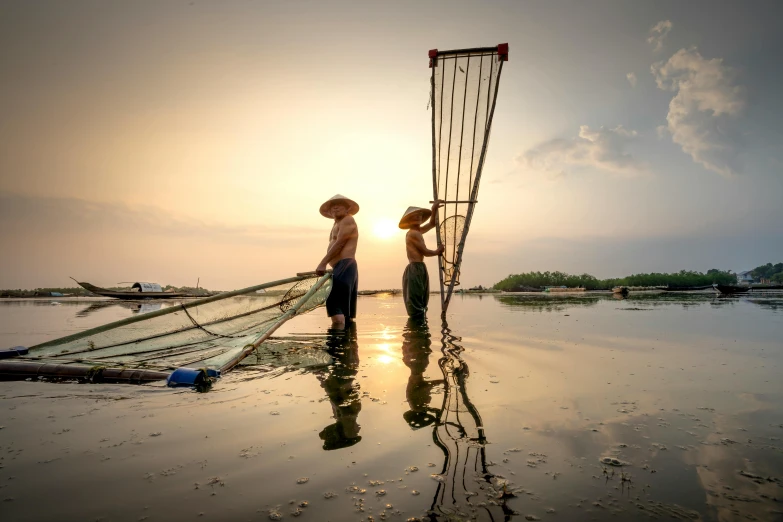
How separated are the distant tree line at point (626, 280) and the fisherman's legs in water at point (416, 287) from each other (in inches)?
1911

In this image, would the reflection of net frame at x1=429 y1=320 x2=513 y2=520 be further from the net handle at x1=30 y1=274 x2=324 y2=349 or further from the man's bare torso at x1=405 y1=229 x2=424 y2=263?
the man's bare torso at x1=405 y1=229 x2=424 y2=263

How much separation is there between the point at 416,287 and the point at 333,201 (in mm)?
3084

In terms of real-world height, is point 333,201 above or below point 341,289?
above

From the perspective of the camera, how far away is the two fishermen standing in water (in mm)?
8109

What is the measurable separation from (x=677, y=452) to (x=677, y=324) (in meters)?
8.03

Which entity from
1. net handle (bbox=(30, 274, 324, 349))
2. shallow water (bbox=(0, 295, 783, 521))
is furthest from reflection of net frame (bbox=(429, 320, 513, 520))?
net handle (bbox=(30, 274, 324, 349))

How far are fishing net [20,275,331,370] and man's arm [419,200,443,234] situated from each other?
3.52 meters

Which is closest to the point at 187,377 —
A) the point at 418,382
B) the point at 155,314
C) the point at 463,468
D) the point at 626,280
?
the point at 418,382

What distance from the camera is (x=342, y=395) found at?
11.2 ft

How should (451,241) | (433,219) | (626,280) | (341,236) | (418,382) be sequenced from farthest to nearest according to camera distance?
(626,280), (451,241), (433,219), (341,236), (418,382)

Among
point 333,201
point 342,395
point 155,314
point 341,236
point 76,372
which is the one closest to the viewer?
point 342,395

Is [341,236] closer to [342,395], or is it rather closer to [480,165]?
[480,165]

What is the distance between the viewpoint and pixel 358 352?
5711 mm

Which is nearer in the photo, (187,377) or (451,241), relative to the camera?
(187,377)
